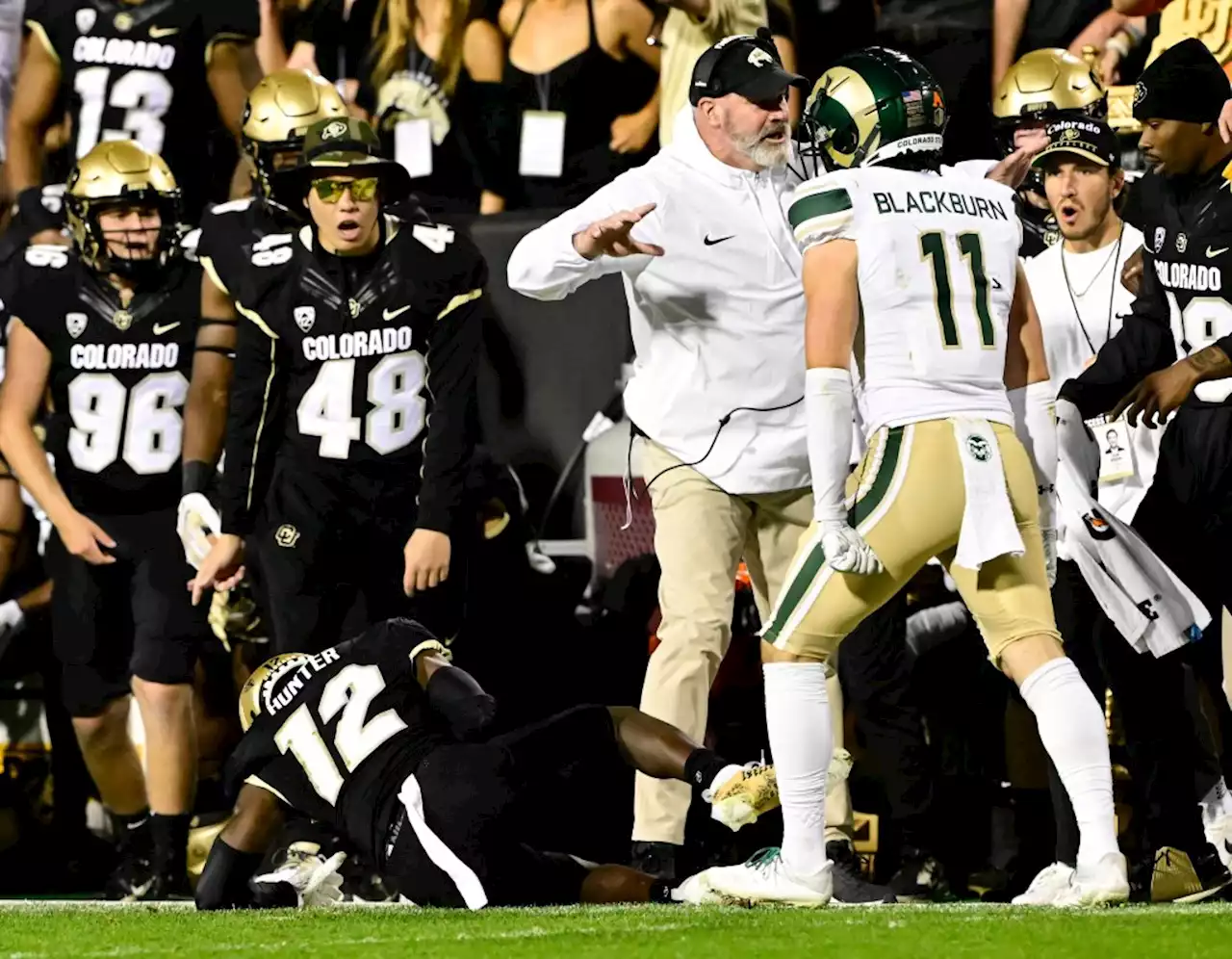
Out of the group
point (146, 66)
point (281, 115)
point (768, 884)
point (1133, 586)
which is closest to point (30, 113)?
point (146, 66)

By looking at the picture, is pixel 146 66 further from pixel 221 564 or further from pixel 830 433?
pixel 830 433

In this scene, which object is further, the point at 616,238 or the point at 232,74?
the point at 232,74

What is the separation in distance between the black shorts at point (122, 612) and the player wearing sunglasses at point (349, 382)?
32 cm

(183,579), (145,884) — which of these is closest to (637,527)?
(183,579)

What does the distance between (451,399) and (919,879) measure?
5.15 feet

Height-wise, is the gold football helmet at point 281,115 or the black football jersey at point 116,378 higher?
the gold football helmet at point 281,115

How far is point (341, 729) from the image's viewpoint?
4316mm

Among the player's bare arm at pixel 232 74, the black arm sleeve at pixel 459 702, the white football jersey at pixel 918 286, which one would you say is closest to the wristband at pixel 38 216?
the player's bare arm at pixel 232 74

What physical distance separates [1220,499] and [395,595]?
1.94 metres

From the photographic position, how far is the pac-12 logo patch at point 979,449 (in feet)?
12.5

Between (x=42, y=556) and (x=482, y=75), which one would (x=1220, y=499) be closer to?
(x=482, y=75)

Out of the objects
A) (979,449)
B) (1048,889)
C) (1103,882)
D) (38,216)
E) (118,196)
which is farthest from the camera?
(38,216)

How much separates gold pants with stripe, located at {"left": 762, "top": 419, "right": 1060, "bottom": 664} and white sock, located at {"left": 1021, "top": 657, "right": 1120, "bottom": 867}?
0.10 meters

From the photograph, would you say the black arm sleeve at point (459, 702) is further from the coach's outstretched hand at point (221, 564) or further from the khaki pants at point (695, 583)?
the coach's outstretched hand at point (221, 564)
